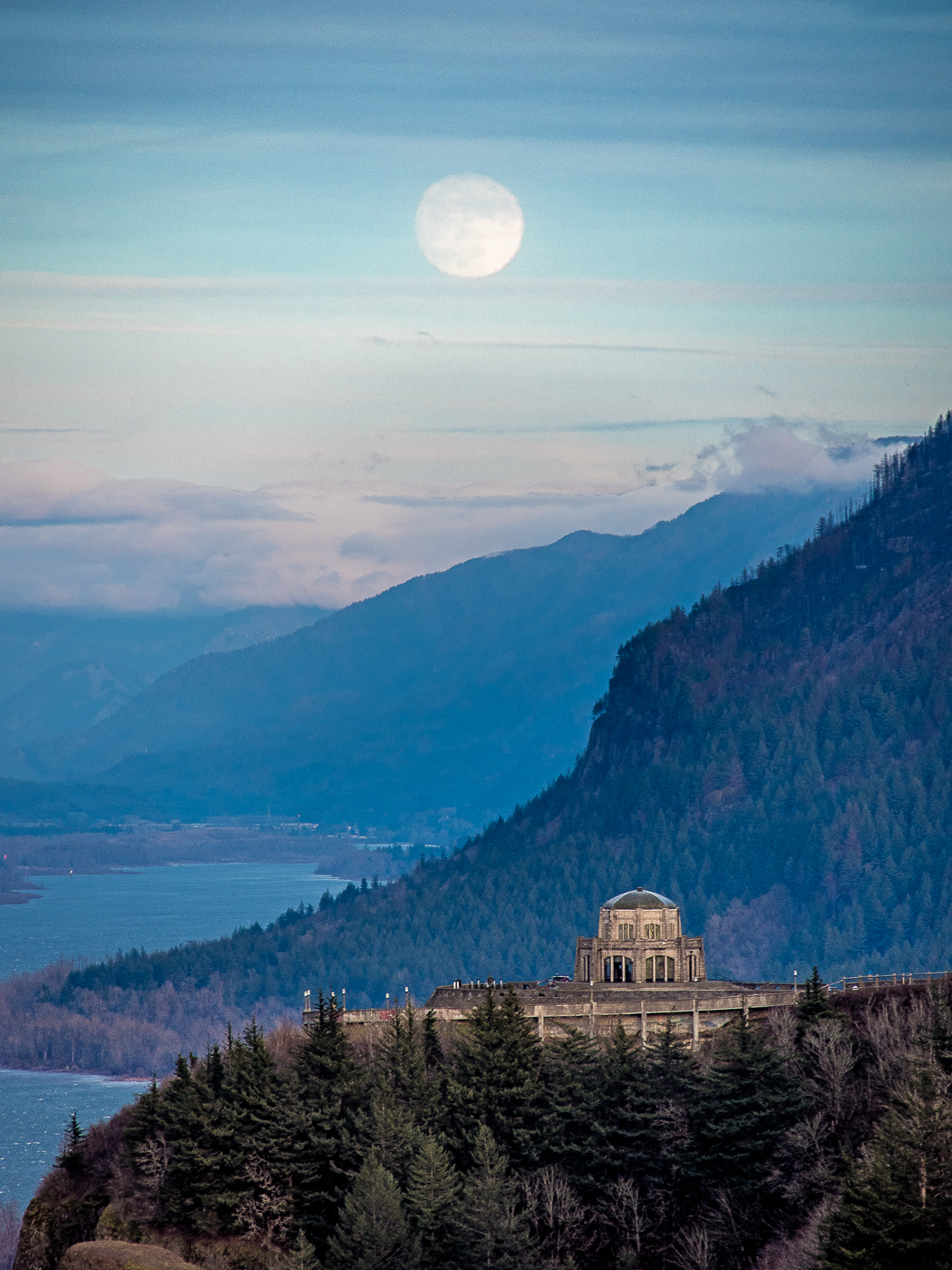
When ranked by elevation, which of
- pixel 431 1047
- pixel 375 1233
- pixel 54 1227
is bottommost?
pixel 375 1233

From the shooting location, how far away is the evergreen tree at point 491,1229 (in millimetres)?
102375

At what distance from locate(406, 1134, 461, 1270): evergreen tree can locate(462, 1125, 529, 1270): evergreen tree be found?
2.29 feet

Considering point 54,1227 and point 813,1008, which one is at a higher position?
point 813,1008

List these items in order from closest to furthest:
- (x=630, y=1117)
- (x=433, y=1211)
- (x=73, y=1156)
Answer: (x=433, y=1211)
(x=630, y=1117)
(x=73, y=1156)

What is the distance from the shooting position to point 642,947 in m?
141

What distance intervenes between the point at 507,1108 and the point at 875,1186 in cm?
3297

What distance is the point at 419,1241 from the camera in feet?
340

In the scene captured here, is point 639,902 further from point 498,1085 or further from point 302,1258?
point 302,1258

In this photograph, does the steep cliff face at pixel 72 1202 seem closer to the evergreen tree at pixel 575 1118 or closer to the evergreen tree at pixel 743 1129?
the evergreen tree at pixel 575 1118

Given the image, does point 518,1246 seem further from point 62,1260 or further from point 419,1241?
point 62,1260

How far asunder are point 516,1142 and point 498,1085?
3607 millimetres

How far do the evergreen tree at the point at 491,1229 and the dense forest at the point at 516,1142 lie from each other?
0.13m

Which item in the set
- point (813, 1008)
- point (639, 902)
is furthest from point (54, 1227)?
point (813, 1008)

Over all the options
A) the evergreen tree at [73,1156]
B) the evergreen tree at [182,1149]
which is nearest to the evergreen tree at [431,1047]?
the evergreen tree at [182,1149]
